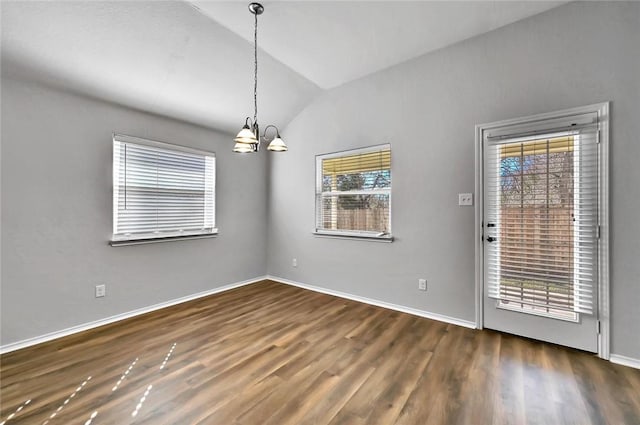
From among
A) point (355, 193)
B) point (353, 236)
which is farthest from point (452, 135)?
point (353, 236)

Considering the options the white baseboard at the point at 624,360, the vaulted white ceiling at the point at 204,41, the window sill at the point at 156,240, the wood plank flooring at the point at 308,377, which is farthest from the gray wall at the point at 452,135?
the window sill at the point at 156,240

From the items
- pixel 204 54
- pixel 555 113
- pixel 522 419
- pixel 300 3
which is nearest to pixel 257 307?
pixel 522 419

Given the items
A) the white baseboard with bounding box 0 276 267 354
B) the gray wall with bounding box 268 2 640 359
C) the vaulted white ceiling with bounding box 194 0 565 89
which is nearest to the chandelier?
the vaulted white ceiling with bounding box 194 0 565 89

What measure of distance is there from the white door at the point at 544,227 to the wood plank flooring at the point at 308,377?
0.25 meters

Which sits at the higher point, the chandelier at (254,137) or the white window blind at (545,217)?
the chandelier at (254,137)

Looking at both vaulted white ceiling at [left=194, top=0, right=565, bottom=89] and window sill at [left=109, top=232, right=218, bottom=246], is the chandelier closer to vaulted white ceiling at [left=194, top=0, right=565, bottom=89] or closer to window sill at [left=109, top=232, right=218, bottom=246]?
vaulted white ceiling at [left=194, top=0, right=565, bottom=89]

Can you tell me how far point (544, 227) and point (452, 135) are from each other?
1.25 m

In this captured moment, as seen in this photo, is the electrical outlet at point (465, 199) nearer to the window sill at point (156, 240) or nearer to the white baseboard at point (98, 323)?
the window sill at point (156, 240)

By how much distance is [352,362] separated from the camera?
2.24 m

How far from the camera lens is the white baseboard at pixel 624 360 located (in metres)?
2.15

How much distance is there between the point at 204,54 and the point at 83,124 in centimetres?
145

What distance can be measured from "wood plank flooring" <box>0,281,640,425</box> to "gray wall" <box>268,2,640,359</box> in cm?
64

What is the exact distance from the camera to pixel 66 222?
9.00 feet

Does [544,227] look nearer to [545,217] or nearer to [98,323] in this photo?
[545,217]
